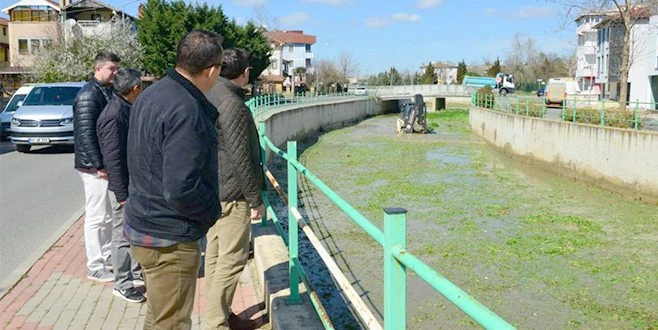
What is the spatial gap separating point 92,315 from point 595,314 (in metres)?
5.50

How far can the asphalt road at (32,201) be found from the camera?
268 inches

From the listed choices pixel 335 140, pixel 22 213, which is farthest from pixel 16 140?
pixel 335 140

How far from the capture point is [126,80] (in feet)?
15.3

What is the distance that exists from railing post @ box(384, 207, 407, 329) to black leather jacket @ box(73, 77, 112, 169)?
325 centimetres

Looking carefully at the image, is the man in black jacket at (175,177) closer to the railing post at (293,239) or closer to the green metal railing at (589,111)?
the railing post at (293,239)

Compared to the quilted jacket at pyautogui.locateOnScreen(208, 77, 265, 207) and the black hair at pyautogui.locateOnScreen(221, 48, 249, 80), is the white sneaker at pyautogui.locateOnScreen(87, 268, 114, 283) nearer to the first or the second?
the quilted jacket at pyautogui.locateOnScreen(208, 77, 265, 207)

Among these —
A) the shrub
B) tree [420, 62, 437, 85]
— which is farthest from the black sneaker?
tree [420, 62, 437, 85]

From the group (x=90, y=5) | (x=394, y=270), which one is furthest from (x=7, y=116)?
(x=90, y=5)

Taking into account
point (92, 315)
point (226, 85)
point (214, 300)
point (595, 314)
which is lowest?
point (595, 314)

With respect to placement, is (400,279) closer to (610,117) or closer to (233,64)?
(233,64)

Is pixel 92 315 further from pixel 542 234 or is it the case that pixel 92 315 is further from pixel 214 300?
pixel 542 234

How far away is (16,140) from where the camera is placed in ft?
50.2

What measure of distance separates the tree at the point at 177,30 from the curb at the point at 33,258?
102 ft

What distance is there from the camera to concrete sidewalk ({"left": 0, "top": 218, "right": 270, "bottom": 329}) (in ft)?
14.6
